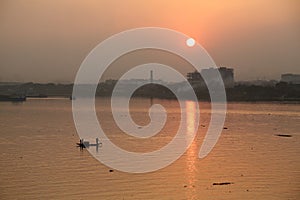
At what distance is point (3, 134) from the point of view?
1495 cm

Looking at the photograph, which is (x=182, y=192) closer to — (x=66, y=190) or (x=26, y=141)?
(x=66, y=190)

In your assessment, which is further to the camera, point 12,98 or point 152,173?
point 12,98

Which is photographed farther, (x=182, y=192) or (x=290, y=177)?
(x=290, y=177)

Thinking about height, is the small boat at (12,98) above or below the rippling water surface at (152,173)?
above

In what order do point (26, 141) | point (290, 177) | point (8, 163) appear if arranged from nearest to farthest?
point (290, 177)
point (8, 163)
point (26, 141)

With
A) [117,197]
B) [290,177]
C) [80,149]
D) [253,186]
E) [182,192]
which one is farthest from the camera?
[80,149]

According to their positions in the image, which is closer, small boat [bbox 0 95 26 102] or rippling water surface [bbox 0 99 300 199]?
rippling water surface [bbox 0 99 300 199]

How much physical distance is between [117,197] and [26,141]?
681cm

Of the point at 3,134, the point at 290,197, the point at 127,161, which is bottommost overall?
the point at 290,197

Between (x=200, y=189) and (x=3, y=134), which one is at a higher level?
(x=3, y=134)

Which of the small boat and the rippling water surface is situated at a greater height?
the small boat

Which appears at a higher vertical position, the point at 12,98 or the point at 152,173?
the point at 12,98

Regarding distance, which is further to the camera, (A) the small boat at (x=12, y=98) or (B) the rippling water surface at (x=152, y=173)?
(A) the small boat at (x=12, y=98)

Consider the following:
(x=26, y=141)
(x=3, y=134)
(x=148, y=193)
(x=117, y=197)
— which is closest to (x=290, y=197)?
(x=148, y=193)
